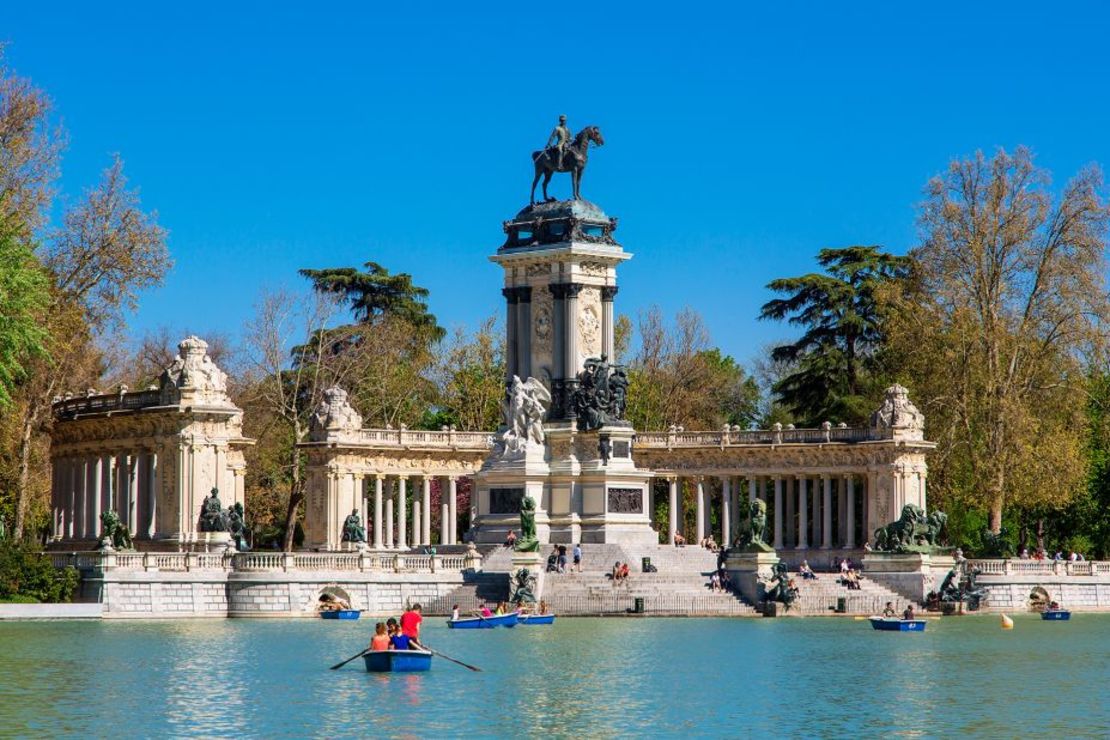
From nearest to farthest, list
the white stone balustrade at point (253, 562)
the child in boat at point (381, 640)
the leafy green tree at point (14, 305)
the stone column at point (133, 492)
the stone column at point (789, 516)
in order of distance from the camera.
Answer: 1. the child in boat at point (381, 640)
2. the leafy green tree at point (14, 305)
3. the white stone balustrade at point (253, 562)
4. the stone column at point (133, 492)
5. the stone column at point (789, 516)

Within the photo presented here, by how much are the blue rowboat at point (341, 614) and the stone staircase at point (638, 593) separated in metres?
6.13

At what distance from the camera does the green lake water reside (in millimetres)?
38906

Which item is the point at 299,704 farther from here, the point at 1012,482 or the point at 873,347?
the point at 873,347

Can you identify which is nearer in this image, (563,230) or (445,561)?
(445,561)

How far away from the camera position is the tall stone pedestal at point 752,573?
70.0 metres

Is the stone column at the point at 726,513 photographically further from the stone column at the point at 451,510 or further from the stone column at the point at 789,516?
the stone column at the point at 451,510

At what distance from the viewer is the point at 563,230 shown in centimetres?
8050

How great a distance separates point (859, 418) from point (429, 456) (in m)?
19.7

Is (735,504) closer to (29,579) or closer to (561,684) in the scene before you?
(29,579)

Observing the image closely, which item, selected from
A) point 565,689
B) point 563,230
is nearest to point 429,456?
point 563,230

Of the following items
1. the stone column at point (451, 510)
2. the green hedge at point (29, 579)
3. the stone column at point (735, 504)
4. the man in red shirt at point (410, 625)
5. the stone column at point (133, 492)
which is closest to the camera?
the man in red shirt at point (410, 625)

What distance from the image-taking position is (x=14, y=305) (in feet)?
216

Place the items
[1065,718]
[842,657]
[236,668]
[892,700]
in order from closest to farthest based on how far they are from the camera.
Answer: [1065,718]
[892,700]
[236,668]
[842,657]

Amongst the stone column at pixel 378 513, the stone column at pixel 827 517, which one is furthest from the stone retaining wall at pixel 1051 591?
the stone column at pixel 378 513
